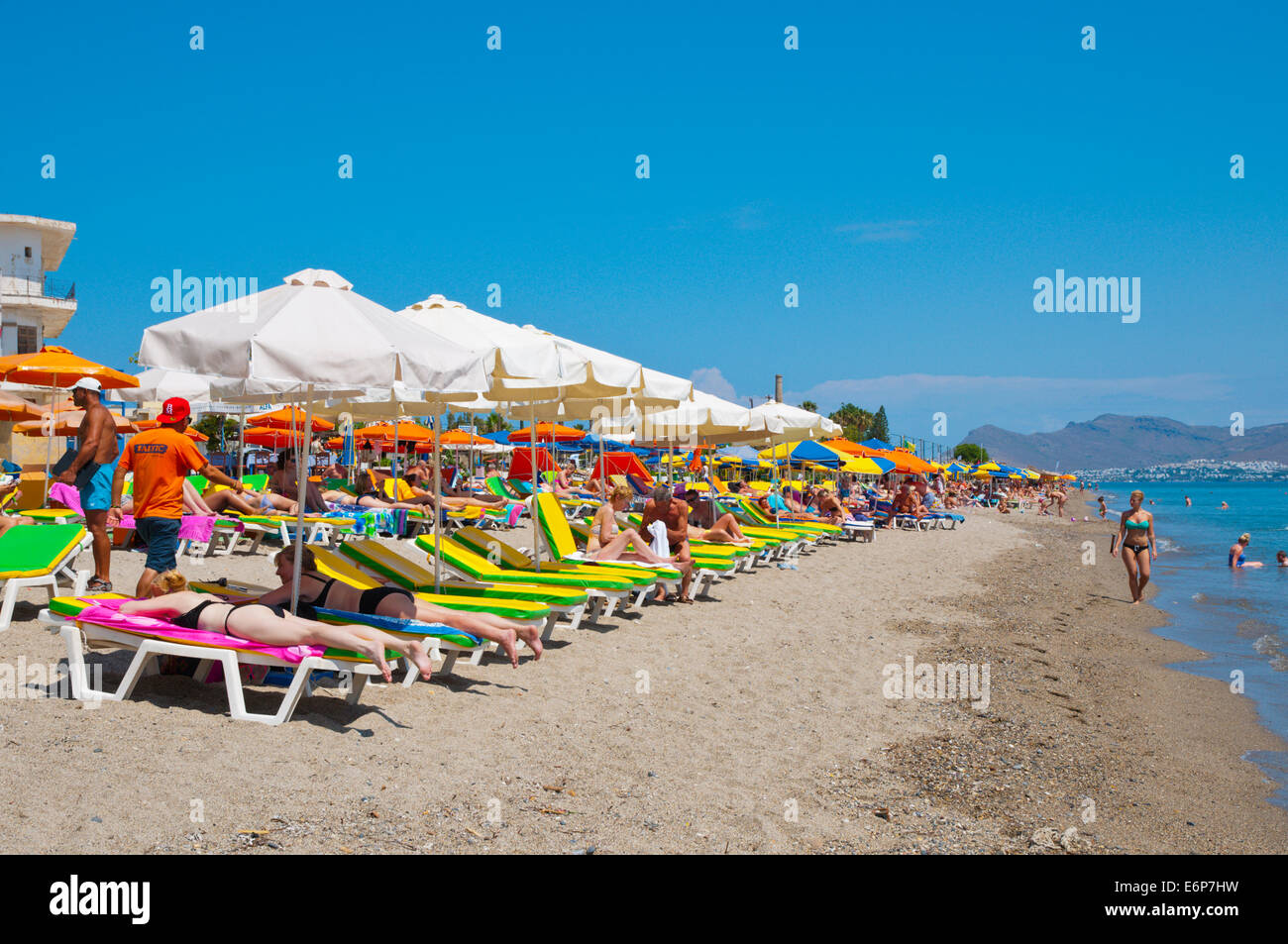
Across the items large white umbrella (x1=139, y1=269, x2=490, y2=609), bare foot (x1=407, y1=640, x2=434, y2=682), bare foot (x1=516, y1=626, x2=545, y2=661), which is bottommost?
bare foot (x1=516, y1=626, x2=545, y2=661)

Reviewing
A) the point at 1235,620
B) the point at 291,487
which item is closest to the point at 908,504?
the point at 1235,620

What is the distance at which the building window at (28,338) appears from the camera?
118ft

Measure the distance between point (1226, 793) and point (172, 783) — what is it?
5.58m

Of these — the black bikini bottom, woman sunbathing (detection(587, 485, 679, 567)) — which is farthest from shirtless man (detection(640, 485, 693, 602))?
the black bikini bottom

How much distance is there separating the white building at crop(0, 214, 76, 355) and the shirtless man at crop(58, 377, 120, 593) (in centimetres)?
3442

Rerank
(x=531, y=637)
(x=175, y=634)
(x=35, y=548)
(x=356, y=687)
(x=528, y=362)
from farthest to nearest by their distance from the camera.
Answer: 1. (x=528, y=362)
2. (x=35, y=548)
3. (x=531, y=637)
4. (x=356, y=687)
5. (x=175, y=634)

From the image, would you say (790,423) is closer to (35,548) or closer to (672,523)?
(672,523)

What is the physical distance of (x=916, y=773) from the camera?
16.3 ft

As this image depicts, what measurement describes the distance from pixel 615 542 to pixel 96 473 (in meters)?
4.32

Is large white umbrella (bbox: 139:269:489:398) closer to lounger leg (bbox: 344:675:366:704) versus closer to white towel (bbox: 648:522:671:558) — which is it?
lounger leg (bbox: 344:675:366:704)

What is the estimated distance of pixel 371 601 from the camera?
205 inches

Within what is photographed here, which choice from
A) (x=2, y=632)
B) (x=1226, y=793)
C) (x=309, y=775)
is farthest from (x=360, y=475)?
(x=1226, y=793)

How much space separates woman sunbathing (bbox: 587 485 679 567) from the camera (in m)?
8.80

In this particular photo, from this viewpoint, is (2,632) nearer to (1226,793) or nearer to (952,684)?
(952,684)
